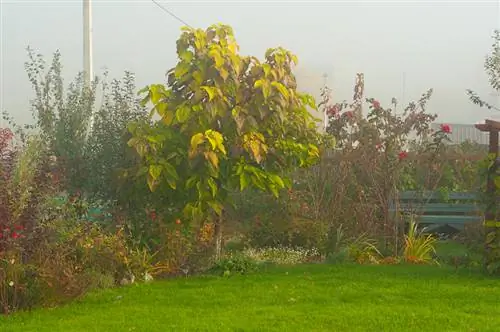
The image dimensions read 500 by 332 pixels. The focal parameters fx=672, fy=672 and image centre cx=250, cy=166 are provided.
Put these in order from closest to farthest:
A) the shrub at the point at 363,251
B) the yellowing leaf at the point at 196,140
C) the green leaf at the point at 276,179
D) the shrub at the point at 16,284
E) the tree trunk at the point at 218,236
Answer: the shrub at the point at 16,284, the yellowing leaf at the point at 196,140, the green leaf at the point at 276,179, the tree trunk at the point at 218,236, the shrub at the point at 363,251

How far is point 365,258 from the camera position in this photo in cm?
952

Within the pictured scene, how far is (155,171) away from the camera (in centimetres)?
820

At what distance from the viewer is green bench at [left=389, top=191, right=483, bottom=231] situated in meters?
10.5

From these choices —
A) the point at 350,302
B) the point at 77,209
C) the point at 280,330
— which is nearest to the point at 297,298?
the point at 350,302

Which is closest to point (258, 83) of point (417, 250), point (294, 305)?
point (294, 305)

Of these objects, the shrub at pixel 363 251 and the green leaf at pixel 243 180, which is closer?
the green leaf at pixel 243 180

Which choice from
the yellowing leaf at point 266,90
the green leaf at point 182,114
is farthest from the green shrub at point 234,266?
the yellowing leaf at point 266,90

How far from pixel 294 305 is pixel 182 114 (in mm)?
2894

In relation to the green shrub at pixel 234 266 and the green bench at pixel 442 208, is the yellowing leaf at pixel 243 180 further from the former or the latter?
the green bench at pixel 442 208

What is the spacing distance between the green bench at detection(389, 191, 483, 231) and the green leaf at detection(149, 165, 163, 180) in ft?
13.4

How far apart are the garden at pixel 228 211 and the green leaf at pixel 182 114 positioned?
0.02 m

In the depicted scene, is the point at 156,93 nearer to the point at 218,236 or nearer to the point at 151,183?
the point at 151,183

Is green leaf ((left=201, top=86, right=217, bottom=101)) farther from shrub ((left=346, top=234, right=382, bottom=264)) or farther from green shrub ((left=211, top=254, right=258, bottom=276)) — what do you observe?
shrub ((left=346, top=234, right=382, bottom=264))

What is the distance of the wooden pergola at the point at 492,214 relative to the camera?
810 centimetres
